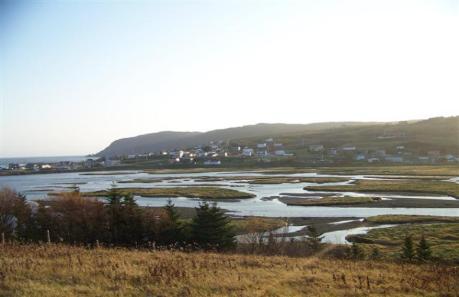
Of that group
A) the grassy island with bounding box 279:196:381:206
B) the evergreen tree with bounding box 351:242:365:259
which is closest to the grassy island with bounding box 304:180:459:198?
the grassy island with bounding box 279:196:381:206

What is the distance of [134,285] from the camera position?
Result: 414 inches

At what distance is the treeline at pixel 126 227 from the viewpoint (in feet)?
97.6

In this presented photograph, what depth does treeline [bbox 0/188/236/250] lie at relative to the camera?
29734mm

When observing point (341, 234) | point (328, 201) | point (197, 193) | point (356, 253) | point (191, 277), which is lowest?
point (328, 201)

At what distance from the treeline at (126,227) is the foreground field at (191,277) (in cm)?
939

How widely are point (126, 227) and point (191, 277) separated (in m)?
21.7

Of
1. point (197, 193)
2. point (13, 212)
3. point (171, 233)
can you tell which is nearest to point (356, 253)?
point (171, 233)

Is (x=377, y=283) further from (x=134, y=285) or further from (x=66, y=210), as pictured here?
(x=66, y=210)

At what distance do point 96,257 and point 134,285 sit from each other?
369 centimetres

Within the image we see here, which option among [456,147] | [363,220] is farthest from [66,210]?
[456,147]

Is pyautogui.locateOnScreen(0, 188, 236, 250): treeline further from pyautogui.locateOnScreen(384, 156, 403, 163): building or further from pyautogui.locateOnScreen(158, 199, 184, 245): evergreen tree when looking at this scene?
pyautogui.locateOnScreen(384, 156, 403, 163): building

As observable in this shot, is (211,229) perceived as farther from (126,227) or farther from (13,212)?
(13,212)

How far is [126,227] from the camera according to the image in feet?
105

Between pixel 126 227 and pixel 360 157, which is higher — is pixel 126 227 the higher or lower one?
the higher one
